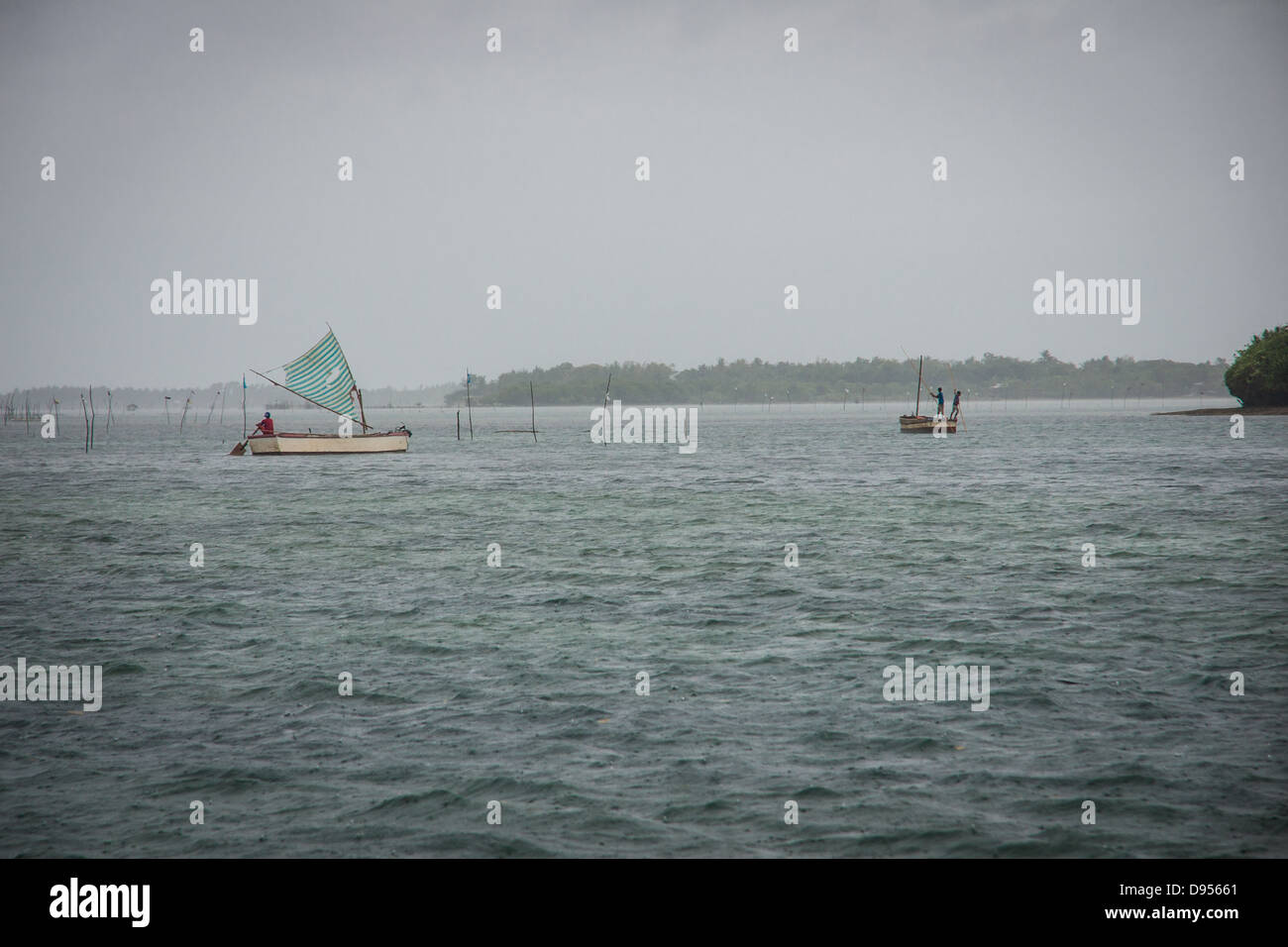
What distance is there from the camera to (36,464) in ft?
258

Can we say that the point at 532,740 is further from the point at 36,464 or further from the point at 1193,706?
the point at 36,464

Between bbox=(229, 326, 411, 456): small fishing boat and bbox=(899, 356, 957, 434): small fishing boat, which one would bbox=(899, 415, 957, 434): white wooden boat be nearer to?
bbox=(899, 356, 957, 434): small fishing boat

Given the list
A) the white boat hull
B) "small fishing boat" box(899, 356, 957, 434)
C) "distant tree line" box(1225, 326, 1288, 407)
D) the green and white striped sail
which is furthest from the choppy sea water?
"distant tree line" box(1225, 326, 1288, 407)

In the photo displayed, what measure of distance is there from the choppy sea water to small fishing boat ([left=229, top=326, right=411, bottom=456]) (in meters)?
43.6

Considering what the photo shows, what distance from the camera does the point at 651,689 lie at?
13.6m

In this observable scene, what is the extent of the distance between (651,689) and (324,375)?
6953cm

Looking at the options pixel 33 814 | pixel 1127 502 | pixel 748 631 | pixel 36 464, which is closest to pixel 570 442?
pixel 36 464

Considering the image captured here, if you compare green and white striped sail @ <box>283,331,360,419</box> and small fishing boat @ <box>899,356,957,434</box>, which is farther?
small fishing boat @ <box>899,356,957,434</box>

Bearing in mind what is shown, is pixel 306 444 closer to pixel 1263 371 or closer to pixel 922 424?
pixel 922 424

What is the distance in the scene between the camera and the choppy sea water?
9148mm

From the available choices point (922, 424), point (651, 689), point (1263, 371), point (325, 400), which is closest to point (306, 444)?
point (325, 400)

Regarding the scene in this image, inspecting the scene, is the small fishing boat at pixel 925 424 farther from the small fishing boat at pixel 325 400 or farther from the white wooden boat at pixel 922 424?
the small fishing boat at pixel 325 400

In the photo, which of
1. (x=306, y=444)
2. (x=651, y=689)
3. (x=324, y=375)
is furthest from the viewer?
(x=306, y=444)

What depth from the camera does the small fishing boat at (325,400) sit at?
7688 cm
